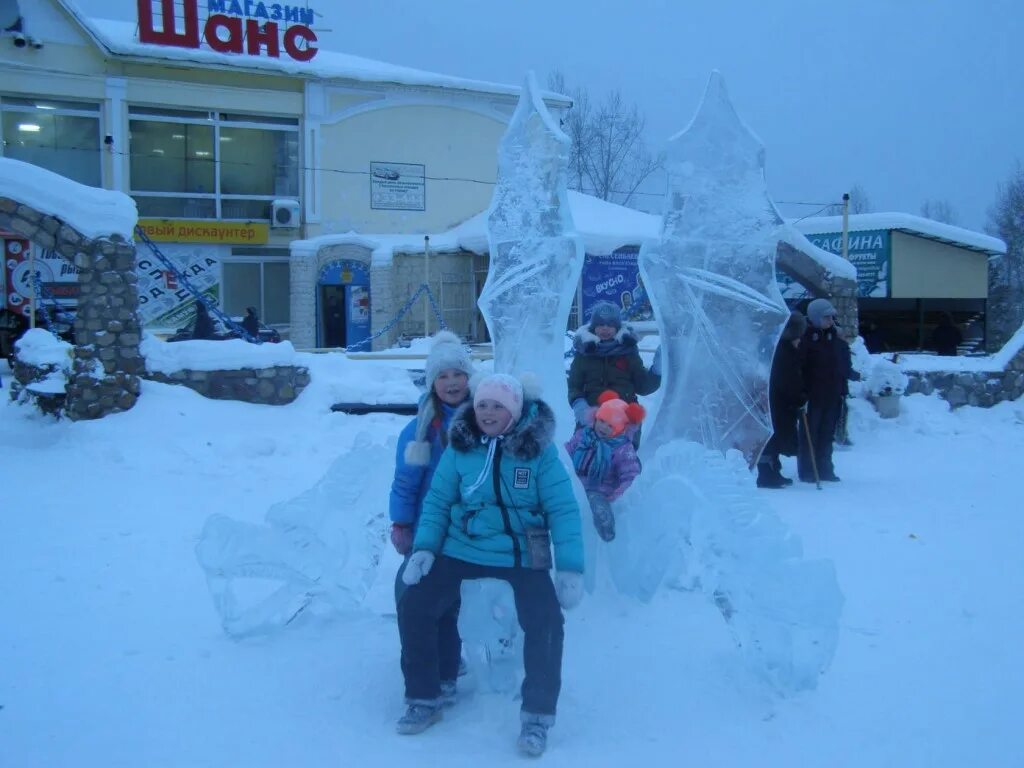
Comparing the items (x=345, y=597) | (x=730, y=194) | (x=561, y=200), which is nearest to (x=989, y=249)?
(x=730, y=194)

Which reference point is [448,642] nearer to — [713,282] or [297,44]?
[713,282]

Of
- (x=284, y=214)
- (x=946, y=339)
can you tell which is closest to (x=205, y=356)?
(x=284, y=214)

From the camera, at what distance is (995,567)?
5480mm

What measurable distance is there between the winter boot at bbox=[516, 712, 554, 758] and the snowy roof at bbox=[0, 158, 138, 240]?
842 cm

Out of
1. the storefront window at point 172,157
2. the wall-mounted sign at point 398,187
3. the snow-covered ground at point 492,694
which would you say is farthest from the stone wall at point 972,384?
the storefront window at point 172,157

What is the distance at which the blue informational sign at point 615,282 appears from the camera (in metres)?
22.2

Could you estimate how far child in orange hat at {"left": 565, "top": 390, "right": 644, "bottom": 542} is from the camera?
4.66m

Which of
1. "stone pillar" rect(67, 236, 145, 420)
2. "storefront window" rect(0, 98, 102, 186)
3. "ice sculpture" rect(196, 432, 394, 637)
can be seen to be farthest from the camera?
"storefront window" rect(0, 98, 102, 186)

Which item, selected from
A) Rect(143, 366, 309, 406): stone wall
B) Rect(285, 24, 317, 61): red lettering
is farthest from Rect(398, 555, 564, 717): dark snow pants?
Rect(285, 24, 317, 61): red lettering

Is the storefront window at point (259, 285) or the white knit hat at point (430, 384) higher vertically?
the storefront window at point (259, 285)

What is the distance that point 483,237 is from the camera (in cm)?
2133

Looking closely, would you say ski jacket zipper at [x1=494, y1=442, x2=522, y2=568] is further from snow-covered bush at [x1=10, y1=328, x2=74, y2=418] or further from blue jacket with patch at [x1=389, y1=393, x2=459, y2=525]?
snow-covered bush at [x1=10, y1=328, x2=74, y2=418]

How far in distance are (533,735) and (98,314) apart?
8123mm

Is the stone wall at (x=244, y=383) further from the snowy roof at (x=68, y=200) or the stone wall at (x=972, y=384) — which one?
the stone wall at (x=972, y=384)
